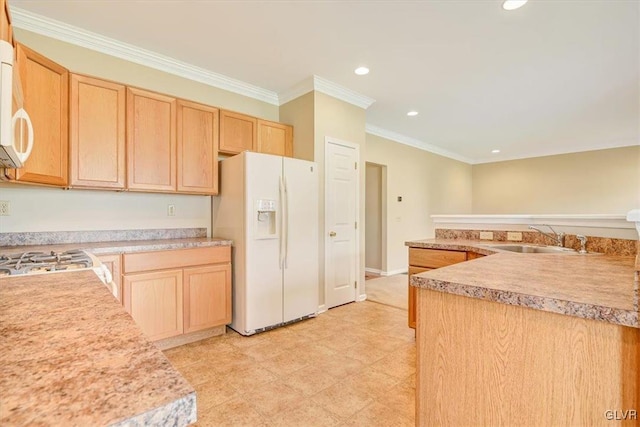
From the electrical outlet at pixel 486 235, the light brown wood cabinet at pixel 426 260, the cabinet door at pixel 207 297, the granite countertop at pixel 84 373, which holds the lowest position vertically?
the cabinet door at pixel 207 297

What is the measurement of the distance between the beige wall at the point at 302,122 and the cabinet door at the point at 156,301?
6.03 feet

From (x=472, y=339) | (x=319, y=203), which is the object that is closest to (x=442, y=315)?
(x=472, y=339)

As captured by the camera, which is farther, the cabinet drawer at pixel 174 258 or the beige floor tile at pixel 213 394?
the cabinet drawer at pixel 174 258

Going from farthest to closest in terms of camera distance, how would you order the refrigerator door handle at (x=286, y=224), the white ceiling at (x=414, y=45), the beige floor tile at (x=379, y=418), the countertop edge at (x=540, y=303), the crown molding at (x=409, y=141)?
the crown molding at (x=409, y=141)
the refrigerator door handle at (x=286, y=224)
the white ceiling at (x=414, y=45)
the beige floor tile at (x=379, y=418)
the countertop edge at (x=540, y=303)

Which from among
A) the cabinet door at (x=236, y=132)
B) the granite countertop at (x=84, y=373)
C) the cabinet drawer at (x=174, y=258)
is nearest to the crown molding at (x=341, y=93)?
the cabinet door at (x=236, y=132)

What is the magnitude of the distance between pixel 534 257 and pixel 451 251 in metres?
0.78

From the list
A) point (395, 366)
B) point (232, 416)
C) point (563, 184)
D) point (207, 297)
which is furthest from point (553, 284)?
point (563, 184)

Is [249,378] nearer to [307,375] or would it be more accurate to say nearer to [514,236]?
[307,375]

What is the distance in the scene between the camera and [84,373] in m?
0.49

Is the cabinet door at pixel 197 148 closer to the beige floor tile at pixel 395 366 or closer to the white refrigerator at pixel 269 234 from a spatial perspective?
the white refrigerator at pixel 269 234

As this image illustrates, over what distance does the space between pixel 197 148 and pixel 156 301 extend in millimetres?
1411

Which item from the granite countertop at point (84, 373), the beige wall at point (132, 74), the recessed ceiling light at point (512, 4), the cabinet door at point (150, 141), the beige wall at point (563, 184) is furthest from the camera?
the beige wall at point (563, 184)

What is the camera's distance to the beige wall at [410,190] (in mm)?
5523

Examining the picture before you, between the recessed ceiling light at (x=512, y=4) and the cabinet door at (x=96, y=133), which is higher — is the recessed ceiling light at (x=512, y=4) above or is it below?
above
